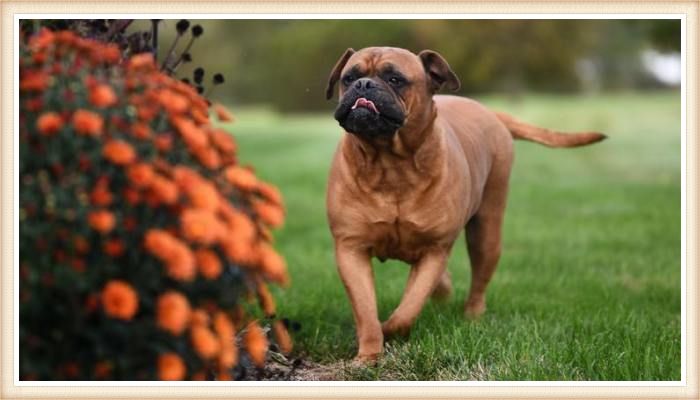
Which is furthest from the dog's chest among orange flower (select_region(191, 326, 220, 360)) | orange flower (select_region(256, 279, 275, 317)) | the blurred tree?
the blurred tree

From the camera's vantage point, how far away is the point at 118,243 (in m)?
2.97

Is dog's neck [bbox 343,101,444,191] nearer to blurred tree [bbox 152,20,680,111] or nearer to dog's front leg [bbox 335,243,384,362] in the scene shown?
dog's front leg [bbox 335,243,384,362]

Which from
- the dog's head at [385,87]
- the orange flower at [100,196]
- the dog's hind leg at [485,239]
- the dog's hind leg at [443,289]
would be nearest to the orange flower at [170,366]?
the orange flower at [100,196]

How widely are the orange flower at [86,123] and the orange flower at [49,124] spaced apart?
0.05m

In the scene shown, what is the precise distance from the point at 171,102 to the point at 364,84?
1332mm

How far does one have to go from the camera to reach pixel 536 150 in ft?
64.8

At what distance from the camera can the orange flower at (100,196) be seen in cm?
295

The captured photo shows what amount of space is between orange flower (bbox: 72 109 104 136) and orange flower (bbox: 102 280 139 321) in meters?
0.47

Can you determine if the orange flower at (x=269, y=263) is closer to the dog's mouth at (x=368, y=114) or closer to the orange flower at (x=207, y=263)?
the orange flower at (x=207, y=263)

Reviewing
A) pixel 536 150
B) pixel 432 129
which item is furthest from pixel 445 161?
pixel 536 150

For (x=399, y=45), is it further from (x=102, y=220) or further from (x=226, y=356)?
(x=102, y=220)

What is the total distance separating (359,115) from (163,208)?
155cm

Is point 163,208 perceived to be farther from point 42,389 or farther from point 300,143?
point 300,143

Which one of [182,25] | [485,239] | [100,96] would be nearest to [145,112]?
[100,96]
